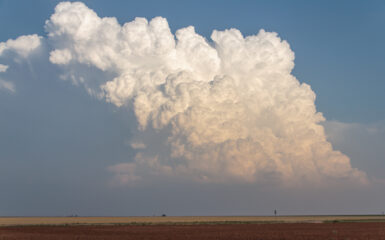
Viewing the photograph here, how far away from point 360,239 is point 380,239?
2.38 meters

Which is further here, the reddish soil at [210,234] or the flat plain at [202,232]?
the flat plain at [202,232]

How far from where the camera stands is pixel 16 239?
58.7 metres

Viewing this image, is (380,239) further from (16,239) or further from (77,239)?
(16,239)

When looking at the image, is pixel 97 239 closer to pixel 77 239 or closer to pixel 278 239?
pixel 77 239

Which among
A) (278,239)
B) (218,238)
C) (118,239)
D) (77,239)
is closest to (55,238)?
(77,239)

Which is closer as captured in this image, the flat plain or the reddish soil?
the reddish soil

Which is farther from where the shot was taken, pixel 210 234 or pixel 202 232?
pixel 202 232

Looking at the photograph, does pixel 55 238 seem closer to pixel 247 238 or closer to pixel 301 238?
pixel 247 238

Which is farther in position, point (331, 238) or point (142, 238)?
point (142, 238)

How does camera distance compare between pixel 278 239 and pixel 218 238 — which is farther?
pixel 218 238

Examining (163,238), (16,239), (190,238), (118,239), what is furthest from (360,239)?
(16,239)

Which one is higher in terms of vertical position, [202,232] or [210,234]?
[202,232]

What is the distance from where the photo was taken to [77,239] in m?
59.3

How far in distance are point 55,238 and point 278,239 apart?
3083cm
